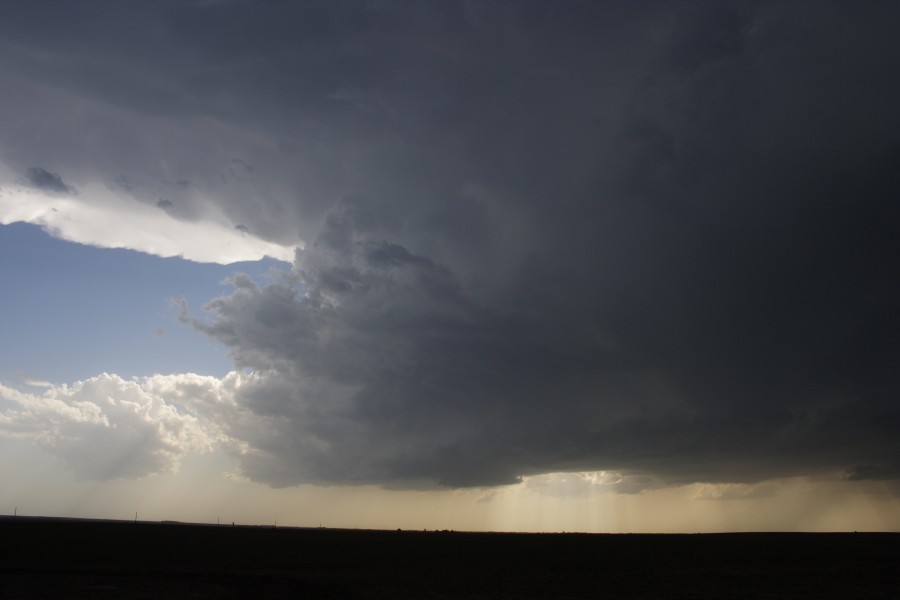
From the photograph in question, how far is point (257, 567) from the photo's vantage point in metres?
71.2

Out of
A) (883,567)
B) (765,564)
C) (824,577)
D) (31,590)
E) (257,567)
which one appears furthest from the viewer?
(765,564)

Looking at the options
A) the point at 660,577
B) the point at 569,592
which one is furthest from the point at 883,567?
the point at 569,592

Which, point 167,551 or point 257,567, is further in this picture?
point 167,551

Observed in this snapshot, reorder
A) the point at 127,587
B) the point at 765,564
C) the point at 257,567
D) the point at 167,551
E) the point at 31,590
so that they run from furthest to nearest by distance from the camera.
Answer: the point at 167,551 < the point at 765,564 < the point at 257,567 < the point at 127,587 < the point at 31,590

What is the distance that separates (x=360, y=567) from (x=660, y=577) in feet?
103

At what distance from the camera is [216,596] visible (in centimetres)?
4697

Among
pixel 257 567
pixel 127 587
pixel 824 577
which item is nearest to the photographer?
pixel 127 587

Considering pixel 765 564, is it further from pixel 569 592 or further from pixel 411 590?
pixel 411 590

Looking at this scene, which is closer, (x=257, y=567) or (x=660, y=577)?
(x=660, y=577)

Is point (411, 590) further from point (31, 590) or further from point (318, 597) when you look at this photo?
point (31, 590)

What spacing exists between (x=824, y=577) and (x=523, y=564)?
105 ft

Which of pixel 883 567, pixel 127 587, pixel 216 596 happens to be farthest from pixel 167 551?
pixel 883 567

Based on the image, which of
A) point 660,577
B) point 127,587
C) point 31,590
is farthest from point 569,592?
point 31,590

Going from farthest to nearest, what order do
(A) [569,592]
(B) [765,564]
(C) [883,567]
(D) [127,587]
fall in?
1. (B) [765,564]
2. (C) [883,567]
3. (A) [569,592]
4. (D) [127,587]
